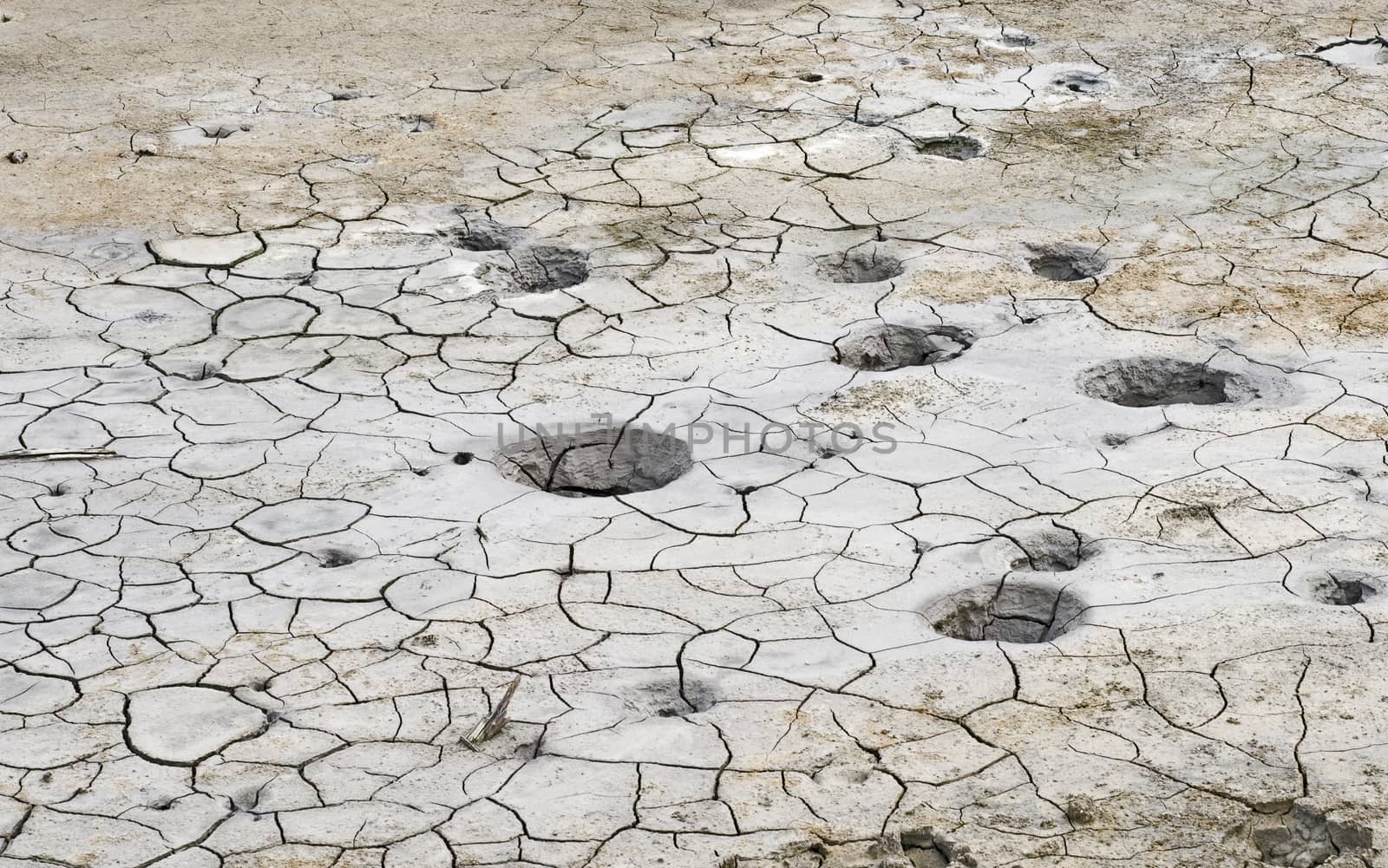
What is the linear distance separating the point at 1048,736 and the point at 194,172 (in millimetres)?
4490

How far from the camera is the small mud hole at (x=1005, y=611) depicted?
3.91 m

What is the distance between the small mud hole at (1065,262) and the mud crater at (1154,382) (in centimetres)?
69

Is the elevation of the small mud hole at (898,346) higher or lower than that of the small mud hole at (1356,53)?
lower

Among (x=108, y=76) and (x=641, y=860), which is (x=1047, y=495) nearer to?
(x=641, y=860)

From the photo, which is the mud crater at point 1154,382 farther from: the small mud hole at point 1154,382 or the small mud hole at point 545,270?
the small mud hole at point 545,270

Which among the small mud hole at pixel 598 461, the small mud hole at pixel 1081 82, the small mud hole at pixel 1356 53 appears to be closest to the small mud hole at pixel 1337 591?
the small mud hole at pixel 598 461

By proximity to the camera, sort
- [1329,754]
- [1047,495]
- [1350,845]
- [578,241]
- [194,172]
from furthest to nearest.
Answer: [194,172]
[578,241]
[1047,495]
[1329,754]
[1350,845]

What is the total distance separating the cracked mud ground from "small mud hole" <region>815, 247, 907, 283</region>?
0.02 m

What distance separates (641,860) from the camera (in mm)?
3098

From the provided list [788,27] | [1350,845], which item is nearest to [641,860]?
[1350,845]

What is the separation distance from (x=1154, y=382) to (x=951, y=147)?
6.76 ft

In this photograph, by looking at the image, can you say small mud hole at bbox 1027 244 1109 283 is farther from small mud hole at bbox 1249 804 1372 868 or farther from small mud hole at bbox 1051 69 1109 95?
small mud hole at bbox 1249 804 1372 868

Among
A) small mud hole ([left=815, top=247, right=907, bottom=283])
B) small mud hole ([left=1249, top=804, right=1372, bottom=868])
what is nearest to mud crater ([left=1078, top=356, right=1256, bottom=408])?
small mud hole ([left=815, top=247, right=907, bottom=283])

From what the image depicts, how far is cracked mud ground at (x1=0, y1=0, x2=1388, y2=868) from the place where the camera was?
10.8 feet
